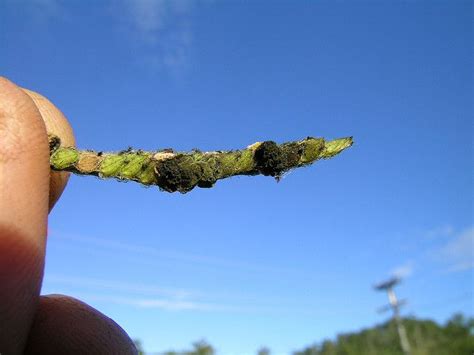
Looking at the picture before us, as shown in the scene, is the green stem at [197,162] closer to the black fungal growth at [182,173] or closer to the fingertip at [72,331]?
the black fungal growth at [182,173]

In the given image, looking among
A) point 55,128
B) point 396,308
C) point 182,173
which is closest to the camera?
point 182,173

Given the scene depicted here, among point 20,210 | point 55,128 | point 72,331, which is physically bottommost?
→ point 72,331

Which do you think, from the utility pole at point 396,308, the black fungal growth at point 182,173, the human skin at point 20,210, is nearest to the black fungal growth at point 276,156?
the black fungal growth at point 182,173

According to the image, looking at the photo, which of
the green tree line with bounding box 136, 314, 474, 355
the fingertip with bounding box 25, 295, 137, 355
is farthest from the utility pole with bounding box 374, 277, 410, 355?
the fingertip with bounding box 25, 295, 137, 355

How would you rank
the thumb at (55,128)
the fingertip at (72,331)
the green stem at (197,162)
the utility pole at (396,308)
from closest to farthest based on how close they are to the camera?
the green stem at (197,162)
the thumb at (55,128)
the fingertip at (72,331)
the utility pole at (396,308)

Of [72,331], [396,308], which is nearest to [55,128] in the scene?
[72,331]

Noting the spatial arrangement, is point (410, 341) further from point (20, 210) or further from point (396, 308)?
point (20, 210)

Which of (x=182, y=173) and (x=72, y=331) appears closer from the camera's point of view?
(x=182, y=173)

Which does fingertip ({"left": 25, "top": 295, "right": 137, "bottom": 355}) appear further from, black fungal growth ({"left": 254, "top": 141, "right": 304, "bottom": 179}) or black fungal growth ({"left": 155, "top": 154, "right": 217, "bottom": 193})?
black fungal growth ({"left": 254, "top": 141, "right": 304, "bottom": 179})

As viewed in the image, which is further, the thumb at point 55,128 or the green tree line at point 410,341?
the green tree line at point 410,341
